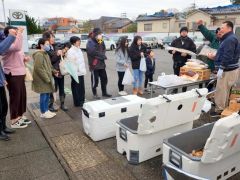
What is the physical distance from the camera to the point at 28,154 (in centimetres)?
342

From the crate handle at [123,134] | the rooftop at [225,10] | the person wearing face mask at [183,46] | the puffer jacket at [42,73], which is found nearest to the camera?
the crate handle at [123,134]

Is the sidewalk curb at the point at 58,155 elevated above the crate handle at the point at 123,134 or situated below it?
below

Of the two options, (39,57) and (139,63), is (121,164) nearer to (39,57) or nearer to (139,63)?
(39,57)

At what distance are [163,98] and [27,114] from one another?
3.38 metres

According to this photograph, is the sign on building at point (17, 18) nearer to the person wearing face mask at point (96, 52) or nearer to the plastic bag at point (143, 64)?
the person wearing face mask at point (96, 52)

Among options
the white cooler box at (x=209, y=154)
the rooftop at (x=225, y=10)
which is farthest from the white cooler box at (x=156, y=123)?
the rooftop at (x=225, y=10)

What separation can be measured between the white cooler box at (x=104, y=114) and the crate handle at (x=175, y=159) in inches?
53.6

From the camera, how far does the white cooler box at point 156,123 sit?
279 cm

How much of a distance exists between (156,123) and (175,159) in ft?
1.77

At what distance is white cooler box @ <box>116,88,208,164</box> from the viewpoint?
2791 mm

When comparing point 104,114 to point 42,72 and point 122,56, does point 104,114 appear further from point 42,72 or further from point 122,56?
point 122,56

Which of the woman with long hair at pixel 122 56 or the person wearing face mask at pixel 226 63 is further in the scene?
the woman with long hair at pixel 122 56

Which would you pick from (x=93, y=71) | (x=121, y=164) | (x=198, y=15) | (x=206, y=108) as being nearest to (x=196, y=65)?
(x=206, y=108)

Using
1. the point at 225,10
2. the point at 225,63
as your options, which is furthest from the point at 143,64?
the point at 225,10
